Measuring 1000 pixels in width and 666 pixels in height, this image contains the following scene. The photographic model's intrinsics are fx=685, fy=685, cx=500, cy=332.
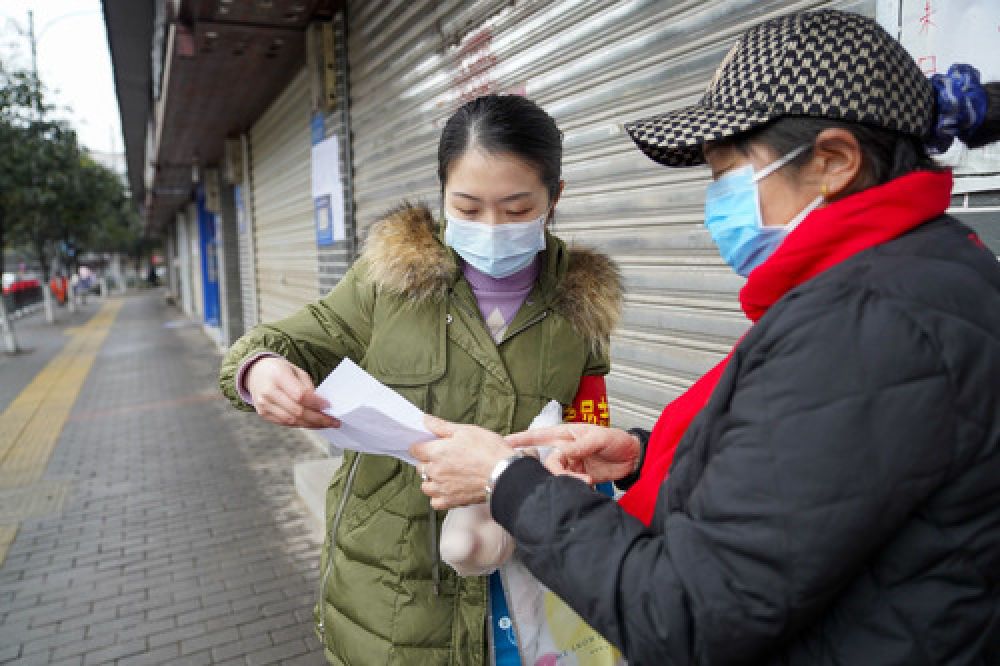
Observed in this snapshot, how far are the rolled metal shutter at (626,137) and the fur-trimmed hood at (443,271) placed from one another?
0.89 meters

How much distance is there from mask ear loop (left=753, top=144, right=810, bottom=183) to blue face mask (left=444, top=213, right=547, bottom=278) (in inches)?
29.2

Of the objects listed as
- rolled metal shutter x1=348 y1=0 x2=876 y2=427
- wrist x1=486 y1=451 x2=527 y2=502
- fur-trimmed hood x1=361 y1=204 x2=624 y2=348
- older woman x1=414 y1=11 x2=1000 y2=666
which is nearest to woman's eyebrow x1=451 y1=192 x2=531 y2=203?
fur-trimmed hood x1=361 y1=204 x2=624 y2=348

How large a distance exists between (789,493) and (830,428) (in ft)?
0.31

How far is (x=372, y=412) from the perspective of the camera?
1.34 meters

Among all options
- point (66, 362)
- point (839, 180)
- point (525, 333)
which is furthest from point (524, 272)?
point (66, 362)

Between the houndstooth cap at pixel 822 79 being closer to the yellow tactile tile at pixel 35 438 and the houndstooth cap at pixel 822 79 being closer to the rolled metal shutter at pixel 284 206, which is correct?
the yellow tactile tile at pixel 35 438

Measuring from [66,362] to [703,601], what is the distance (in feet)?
50.3

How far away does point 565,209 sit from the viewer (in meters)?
3.49

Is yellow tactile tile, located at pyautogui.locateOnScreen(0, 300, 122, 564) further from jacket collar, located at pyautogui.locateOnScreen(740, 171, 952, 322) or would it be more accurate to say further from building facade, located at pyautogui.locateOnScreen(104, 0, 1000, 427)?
jacket collar, located at pyautogui.locateOnScreen(740, 171, 952, 322)

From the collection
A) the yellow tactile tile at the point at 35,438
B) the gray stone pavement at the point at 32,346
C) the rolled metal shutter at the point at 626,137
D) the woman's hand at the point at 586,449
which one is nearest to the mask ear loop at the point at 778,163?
the woman's hand at the point at 586,449

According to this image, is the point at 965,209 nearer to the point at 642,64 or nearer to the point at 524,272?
the point at 524,272

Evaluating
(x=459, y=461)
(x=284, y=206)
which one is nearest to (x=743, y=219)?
(x=459, y=461)

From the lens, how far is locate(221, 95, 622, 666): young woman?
165 cm

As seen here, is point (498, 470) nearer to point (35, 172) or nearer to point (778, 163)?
point (778, 163)
